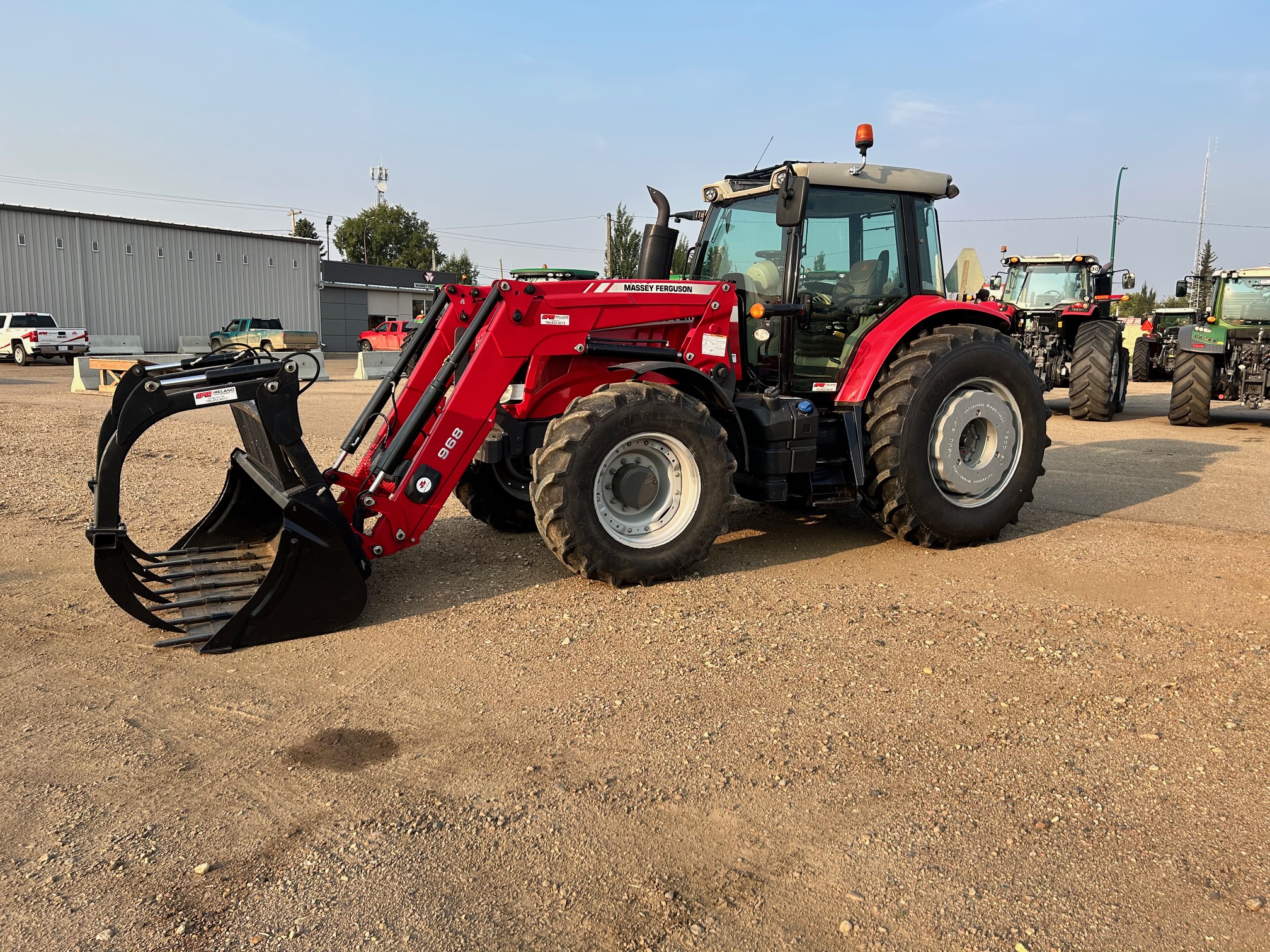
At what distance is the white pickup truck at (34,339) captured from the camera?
2627 centimetres

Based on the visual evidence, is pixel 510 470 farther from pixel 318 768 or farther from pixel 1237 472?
pixel 1237 472

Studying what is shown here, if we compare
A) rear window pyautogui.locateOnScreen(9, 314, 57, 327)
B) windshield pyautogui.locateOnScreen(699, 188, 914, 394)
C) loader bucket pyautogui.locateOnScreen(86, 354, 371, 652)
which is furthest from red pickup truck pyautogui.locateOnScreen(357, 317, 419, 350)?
loader bucket pyautogui.locateOnScreen(86, 354, 371, 652)

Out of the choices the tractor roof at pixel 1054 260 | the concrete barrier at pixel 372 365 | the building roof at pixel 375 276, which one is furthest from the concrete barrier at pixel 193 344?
the tractor roof at pixel 1054 260

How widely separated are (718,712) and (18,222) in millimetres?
36714

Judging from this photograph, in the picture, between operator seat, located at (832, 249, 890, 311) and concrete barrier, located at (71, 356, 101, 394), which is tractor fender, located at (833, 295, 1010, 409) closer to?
operator seat, located at (832, 249, 890, 311)

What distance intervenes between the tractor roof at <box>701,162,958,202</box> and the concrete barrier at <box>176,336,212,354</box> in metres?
31.3

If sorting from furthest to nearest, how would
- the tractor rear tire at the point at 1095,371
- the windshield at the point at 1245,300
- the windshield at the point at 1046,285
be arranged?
the windshield at the point at 1046,285 → the tractor rear tire at the point at 1095,371 → the windshield at the point at 1245,300

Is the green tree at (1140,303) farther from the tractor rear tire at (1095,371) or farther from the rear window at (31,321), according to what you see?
the rear window at (31,321)

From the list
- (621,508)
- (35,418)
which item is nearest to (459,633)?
(621,508)

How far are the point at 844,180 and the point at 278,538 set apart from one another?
4.11m

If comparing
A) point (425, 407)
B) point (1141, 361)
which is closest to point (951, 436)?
point (425, 407)

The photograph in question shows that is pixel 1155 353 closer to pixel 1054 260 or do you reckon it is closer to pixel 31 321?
pixel 1054 260

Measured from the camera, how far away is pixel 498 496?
6.24 m

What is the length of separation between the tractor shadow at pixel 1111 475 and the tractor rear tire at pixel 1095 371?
80.3 inches
